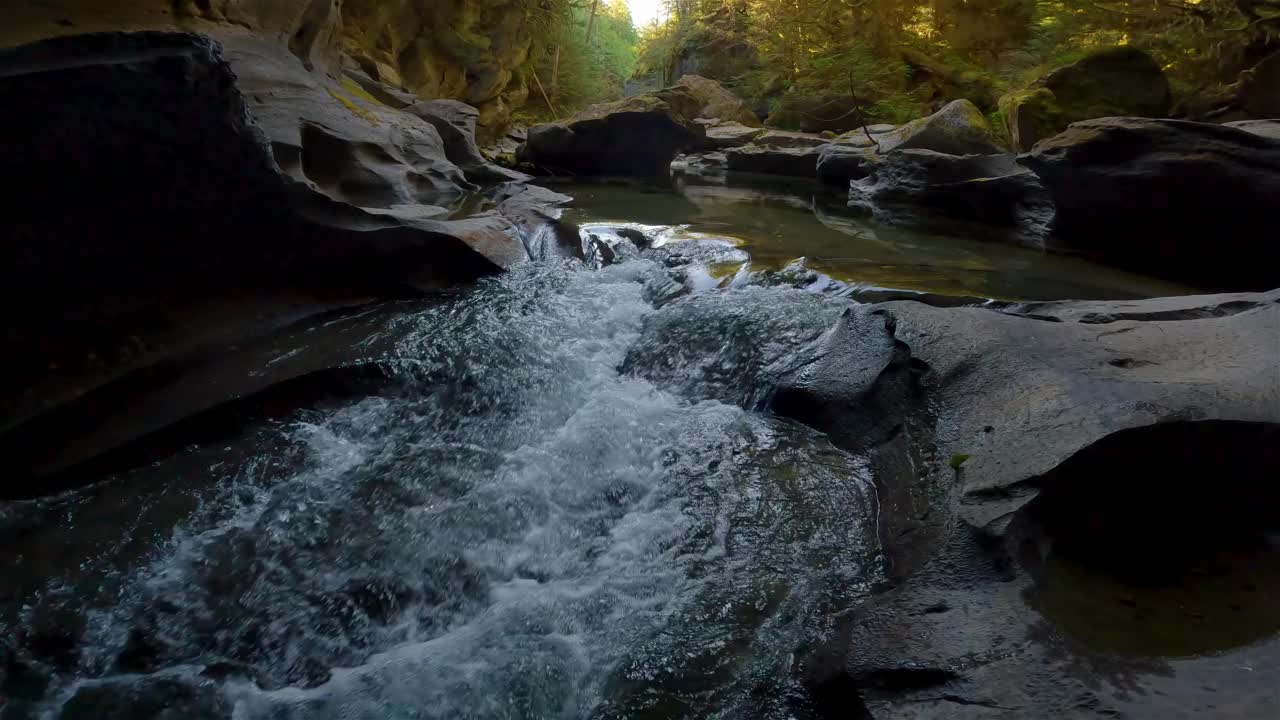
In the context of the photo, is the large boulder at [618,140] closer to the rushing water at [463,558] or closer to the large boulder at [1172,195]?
the large boulder at [1172,195]

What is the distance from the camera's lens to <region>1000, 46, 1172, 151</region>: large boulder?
7402 mm

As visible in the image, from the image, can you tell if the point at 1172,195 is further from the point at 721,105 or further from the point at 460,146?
the point at 721,105

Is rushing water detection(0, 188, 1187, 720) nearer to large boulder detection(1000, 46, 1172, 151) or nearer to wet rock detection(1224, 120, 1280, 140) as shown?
wet rock detection(1224, 120, 1280, 140)

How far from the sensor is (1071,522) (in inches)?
80.4

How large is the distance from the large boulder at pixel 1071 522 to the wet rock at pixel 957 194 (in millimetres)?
4276

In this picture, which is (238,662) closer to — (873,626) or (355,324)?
(873,626)

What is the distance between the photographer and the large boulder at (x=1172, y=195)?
4.73 metres

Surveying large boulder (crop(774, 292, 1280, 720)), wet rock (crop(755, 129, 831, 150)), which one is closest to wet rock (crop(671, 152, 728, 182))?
wet rock (crop(755, 129, 831, 150))

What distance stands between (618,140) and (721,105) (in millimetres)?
7223

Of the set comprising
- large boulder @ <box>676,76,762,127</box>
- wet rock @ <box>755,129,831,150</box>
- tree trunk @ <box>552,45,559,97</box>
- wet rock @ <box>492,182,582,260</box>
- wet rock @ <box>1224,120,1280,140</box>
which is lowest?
wet rock @ <box>492,182,582,260</box>

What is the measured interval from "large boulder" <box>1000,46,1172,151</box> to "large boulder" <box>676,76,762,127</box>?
10.6 meters

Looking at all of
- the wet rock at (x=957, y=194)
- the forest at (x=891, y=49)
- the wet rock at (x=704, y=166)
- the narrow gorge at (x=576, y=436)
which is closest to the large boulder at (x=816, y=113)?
the forest at (x=891, y=49)

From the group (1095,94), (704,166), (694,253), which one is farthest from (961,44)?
(694,253)

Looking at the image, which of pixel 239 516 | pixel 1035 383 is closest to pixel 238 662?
pixel 239 516
